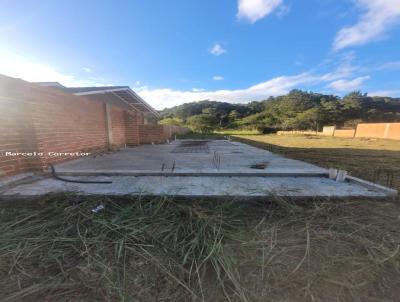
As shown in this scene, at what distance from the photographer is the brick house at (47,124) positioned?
3.70 m

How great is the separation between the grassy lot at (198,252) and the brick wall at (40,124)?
191 cm

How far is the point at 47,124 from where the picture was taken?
15.2 feet

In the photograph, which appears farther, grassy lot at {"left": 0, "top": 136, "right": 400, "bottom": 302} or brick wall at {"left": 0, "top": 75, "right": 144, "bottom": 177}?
brick wall at {"left": 0, "top": 75, "right": 144, "bottom": 177}

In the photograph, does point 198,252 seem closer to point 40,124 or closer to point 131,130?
point 40,124

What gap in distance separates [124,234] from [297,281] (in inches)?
61.0

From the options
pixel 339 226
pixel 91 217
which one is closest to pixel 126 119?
pixel 91 217

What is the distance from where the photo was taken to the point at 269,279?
1484 millimetres

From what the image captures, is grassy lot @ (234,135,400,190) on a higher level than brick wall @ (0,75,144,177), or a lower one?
lower

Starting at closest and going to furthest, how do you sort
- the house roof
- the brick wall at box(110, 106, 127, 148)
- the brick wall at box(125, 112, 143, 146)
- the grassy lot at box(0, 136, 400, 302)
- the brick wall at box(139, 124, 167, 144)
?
the grassy lot at box(0, 136, 400, 302) < the house roof < the brick wall at box(110, 106, 127, 148) < the brick wall at box(125, 112, 143, 146) < the brick wall at box(139, 124, 167, 144)

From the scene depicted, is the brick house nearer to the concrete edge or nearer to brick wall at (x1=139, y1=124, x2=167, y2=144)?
brick wall at (x1=139, y1=124, x2=167, y2=144)

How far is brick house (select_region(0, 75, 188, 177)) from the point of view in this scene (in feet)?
12.1

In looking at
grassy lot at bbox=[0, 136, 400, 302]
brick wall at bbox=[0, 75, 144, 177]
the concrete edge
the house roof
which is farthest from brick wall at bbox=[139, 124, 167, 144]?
the concrete edge

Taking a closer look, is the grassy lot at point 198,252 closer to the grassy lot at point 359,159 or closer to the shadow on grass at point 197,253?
the shadow on grass at point 197,253

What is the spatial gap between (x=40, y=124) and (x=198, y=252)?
461cm
